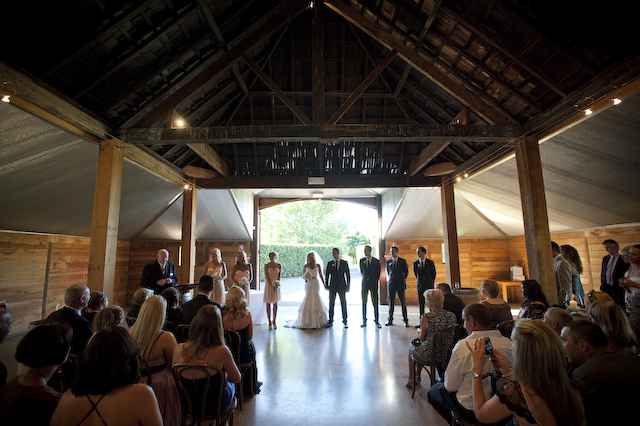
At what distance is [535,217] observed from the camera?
4094 millimetres

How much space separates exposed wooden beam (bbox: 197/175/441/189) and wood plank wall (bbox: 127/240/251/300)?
10.8ft

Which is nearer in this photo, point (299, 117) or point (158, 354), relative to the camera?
point (158, 354)

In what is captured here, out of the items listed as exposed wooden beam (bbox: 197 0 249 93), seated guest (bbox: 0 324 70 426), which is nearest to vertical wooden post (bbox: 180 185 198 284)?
exposed wooden beam (bbox: 197 0 249 93)

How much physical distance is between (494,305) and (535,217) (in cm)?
177

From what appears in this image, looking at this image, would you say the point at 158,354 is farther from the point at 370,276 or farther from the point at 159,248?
the point at 159,248

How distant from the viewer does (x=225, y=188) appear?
728cm

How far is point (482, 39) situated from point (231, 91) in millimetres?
4205

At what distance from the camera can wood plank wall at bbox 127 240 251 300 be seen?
9.37 metres

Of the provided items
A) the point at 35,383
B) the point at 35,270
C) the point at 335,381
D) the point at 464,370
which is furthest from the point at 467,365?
the point at 35,270

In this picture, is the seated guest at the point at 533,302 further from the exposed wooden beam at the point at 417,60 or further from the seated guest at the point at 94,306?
the seated guest at the point at 94,306

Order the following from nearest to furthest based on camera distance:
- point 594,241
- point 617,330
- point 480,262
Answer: point 617,330 < point 594,241 < point 480,262

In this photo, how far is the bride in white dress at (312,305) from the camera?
6.18 metres

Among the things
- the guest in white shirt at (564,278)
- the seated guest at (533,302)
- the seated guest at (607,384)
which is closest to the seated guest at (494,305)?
the seated guest at (533,302)

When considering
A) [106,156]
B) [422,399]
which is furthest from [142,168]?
[422,399]
